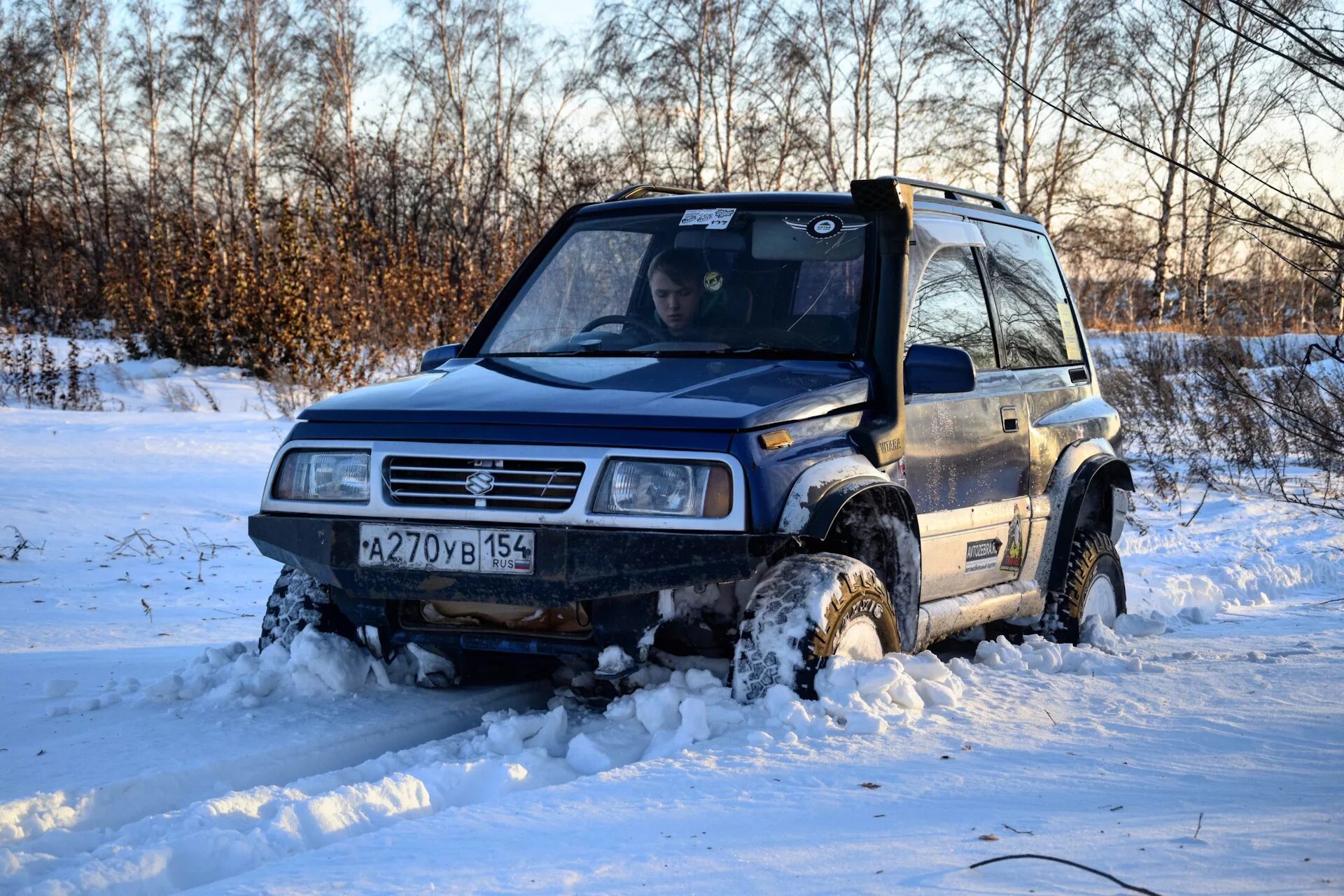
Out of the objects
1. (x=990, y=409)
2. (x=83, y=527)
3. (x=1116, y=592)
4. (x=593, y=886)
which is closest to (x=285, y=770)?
(x=593, y=886)

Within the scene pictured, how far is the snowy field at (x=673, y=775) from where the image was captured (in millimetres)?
2527

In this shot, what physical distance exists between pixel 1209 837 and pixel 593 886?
1.27m

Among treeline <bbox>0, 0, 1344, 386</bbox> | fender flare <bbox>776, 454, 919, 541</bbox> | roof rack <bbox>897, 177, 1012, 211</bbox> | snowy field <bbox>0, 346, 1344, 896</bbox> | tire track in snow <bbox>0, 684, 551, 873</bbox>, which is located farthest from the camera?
treeline <bbox>0, 0, 1344, 386</bbox>

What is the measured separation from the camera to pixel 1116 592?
5629 millimetres

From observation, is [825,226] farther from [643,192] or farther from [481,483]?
[481,483]

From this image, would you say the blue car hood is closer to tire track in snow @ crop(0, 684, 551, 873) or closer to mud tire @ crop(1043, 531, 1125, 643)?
tire track in snow @ crop(0, 684, 551, 873)

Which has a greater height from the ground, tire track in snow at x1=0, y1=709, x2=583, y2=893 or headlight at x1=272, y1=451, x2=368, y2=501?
headlight at x1=272, y1=451, x2=368, y2=501

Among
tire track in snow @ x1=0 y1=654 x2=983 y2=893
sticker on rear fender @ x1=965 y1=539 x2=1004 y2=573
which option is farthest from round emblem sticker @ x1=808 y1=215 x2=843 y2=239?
tire track in snow @ x1=0 y1=654 x2=983 y2=893

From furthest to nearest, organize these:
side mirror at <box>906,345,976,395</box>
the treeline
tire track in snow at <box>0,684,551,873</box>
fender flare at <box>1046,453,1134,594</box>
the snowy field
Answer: the treeline
fender flare at <box>1046,453,1134,594</box>
side mirror at <box>906,345,976,395</box>
tire track in snow at <box>0,684,551,873</box>
the snowy field

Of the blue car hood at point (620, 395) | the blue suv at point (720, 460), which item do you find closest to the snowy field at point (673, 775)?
the blue suv at point (720, 460)

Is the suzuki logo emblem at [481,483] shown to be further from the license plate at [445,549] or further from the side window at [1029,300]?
the side window at [1029,300]

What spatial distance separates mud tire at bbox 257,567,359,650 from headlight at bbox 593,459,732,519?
3.87ft

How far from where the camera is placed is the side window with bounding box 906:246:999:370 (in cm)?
440

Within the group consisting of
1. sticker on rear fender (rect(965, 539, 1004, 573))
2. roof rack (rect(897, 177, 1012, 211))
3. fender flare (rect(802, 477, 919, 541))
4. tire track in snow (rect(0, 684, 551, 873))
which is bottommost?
tire track in snow (rect(0, 684, 551, 873))
